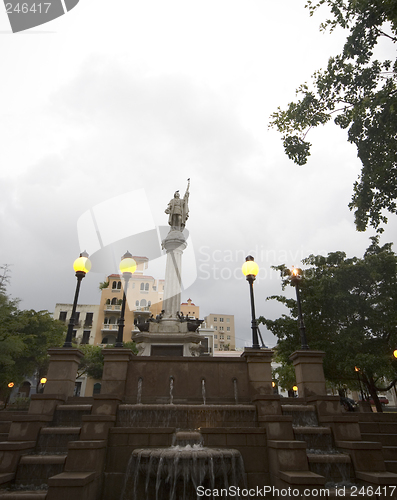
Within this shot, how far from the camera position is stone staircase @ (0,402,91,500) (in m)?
6.49

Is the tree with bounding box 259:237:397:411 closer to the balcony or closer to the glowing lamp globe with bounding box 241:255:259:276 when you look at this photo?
the glowing lamp globe with bounding box 241:255:259:276

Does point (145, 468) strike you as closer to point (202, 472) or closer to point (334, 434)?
point (202, 472)

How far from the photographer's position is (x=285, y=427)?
308 inches

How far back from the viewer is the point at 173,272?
19.6 m

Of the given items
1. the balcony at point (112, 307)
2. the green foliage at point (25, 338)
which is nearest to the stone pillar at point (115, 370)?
the green foliage at point (25, 338)

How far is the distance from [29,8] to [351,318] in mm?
26674

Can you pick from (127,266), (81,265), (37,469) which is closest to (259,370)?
(127,266)

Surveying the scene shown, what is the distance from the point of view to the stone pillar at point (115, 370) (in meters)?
10.5

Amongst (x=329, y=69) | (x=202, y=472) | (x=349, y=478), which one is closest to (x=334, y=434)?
(x=349, y=478)

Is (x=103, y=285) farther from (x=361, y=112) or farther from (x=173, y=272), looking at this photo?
(x=361, y=112)

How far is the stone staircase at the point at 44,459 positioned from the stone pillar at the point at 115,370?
1.27m

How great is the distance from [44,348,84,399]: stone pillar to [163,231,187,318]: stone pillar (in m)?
7.35

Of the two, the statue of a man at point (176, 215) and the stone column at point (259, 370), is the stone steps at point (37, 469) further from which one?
the statue of a man at point (176, 215)

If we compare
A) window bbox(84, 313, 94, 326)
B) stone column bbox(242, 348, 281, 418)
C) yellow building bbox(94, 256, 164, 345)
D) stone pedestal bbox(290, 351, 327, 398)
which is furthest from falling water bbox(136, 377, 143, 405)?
window bbox(84, 313, 94, 326)
